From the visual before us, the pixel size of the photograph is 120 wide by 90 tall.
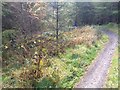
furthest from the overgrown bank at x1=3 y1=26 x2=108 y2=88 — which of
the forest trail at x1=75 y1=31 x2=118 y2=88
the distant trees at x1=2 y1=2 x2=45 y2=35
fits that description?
the distant trees at x1=2 y1=2 x2=45 y2=35

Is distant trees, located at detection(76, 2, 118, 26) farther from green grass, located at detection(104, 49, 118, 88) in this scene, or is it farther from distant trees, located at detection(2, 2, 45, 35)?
green grass, located at detection(104, 49, 118, 88)

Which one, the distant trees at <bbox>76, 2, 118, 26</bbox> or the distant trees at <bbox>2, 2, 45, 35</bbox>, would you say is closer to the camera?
the distant trees at <bbox>2, 2, 45, 35</bbox>

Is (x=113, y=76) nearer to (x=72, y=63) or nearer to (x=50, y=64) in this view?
(x=72, y=63)

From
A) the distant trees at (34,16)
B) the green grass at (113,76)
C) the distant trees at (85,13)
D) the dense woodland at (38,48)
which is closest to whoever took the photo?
the green grass at (113,76)

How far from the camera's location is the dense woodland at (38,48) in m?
15.9

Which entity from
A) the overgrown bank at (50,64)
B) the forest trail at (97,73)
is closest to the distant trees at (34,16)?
the overgrown bank at (50,64)

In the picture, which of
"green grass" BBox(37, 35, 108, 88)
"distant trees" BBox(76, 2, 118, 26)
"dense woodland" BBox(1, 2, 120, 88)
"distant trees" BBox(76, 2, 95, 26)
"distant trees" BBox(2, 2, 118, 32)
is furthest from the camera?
"distant trees" BBox(76, 2, 118, 26)

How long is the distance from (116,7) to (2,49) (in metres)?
32.4

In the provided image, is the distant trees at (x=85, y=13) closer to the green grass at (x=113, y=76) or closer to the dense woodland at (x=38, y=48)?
the dense woodland at (x=38, y=48)

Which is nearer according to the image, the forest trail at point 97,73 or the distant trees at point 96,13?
the forest trail at point 97,73

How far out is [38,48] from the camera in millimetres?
21516

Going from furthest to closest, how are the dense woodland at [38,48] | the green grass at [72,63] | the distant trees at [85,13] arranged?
the distant trees at [85,13]
the green grass at [72,63]
the dense woodland at [38,48]

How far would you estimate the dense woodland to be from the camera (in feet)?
52.0

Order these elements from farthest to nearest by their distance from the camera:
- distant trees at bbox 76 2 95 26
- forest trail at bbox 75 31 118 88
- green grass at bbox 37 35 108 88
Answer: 1. distant trees at bbox 76 2 95 26
2. green grass at bbox 37 35 108 88
3. forest trail at bbox 75 31 118 88
